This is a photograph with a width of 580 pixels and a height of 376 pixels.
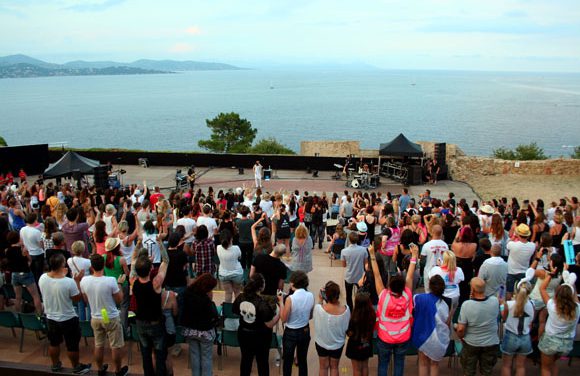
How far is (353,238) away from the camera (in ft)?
22.9

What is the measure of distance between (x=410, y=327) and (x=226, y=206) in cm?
742

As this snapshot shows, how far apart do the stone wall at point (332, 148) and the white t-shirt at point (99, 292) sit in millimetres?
21778

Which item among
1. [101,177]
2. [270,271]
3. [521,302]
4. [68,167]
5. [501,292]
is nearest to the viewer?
[521,302]

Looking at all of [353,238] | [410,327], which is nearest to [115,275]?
[353,238]

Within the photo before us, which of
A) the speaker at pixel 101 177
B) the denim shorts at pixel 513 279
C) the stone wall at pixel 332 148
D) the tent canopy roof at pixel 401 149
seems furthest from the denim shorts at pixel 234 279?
the stone wall at pixel 332 148

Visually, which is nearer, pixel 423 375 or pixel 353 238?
pixel 423 375

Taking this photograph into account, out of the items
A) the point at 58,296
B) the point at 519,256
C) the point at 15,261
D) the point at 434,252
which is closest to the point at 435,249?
the point at 434,252

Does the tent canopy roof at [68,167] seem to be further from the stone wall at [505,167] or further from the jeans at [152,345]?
the stone wall at [505,167]

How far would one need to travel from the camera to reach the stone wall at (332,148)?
27.1m

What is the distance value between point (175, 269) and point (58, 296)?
1.35 metres

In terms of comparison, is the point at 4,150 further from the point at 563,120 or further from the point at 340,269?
the point at 563,120

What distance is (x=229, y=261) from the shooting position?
6902mm

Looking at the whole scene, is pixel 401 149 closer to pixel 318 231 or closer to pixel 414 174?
pixel 414 174

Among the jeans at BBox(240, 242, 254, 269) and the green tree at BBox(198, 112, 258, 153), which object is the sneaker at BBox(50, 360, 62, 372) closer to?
the jeans at BBox(240, 242, 254, 269)
